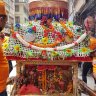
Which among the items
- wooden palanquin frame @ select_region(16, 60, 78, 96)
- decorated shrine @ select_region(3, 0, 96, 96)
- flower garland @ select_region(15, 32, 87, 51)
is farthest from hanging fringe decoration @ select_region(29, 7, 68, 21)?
wooden palanquin frame @ select_region(16, 60, 78, 96)

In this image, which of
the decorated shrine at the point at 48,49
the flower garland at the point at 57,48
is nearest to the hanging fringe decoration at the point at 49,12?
the decorated shrine at the point at 48,49

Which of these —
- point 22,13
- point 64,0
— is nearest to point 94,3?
point 64,0

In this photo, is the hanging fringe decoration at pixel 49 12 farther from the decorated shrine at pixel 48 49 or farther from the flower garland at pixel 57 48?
the flower garland at pixel 57 48

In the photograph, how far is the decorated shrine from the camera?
5.02 metres

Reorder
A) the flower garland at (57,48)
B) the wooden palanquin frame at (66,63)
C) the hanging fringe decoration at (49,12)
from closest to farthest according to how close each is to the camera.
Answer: the flower garland at (57,48) → the wooden palanquin frame at (66,63) → the hanging fringe decoration at (49,12)

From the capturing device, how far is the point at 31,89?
211 inches

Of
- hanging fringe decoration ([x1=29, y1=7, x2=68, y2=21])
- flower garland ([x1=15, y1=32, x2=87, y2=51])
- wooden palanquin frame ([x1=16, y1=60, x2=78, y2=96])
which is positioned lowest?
wooden palanquin frame ([x1=16, y1=60, x2=78, y2=96])

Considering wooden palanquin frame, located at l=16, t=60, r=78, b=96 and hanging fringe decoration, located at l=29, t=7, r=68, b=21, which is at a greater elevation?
hanging fringe decoration, located at l=29, t=7, r=68, b=21

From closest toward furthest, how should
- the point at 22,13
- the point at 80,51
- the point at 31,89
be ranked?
1. the point at 80,51
2. the point at 31,89
3. the point at 22,13

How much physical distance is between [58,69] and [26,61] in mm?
572

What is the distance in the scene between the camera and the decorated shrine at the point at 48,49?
16.5 ft

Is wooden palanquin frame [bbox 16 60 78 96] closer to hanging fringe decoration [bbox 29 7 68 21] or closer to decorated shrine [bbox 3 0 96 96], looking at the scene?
decorated shrine [bbox 3 0 96 96]

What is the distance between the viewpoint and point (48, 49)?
499 cm

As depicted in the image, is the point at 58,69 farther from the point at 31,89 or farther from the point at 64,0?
the point at 64,0
